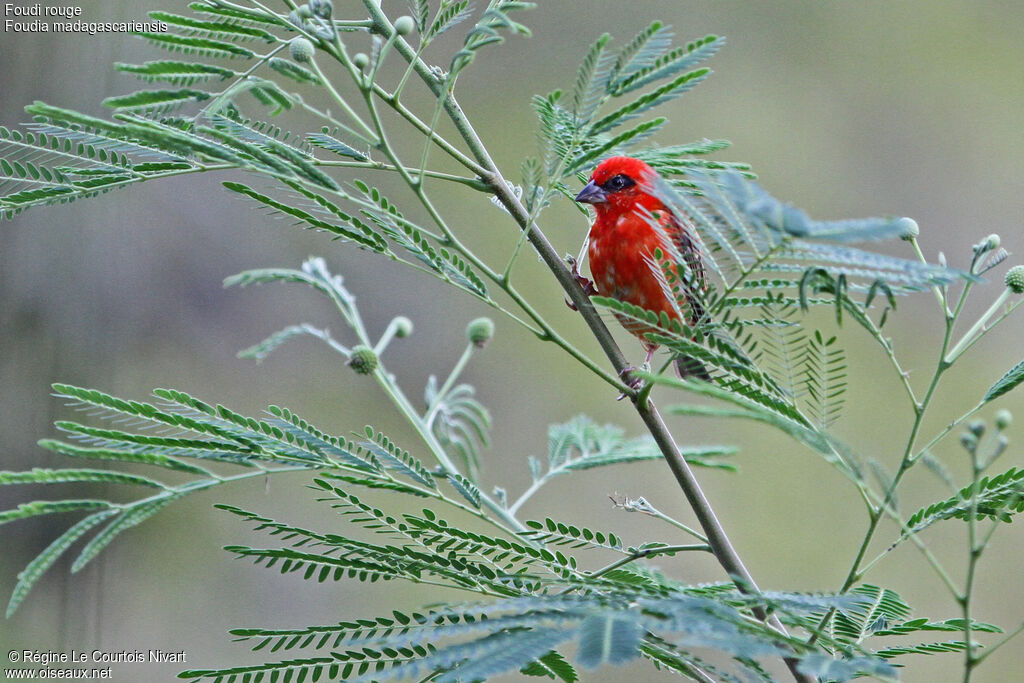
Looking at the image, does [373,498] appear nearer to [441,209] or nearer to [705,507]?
[441,209]

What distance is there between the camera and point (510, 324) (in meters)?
4.87

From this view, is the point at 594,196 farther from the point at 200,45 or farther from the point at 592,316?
the point at 200,45

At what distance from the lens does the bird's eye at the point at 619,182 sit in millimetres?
2238

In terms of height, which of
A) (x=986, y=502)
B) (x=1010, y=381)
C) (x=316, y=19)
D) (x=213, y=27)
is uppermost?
(x=213, y=27)

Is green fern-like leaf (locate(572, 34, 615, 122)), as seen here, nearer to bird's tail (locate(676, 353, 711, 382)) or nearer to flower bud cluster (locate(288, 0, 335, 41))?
flower bud cluster (locate(288, 0, 335, 41))

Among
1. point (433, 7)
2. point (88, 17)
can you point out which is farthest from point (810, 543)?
point (88, 17)

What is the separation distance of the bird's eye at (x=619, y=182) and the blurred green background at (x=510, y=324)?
7.66 feet

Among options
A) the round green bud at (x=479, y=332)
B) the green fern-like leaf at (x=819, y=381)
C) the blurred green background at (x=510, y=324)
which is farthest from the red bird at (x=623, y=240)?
the blurred green background at (x=510, y=324)

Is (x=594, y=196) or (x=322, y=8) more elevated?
(x=594, y=196)

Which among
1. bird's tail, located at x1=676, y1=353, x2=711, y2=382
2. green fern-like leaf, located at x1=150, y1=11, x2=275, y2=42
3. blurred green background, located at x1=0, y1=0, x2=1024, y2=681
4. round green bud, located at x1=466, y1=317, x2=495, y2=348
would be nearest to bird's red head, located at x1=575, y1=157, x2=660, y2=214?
bird's tail, located at x1=676, y1=353, x2=711, y2=382

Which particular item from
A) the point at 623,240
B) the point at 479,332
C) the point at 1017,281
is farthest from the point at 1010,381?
the point at 623,240

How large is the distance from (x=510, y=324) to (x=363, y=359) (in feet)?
11.3

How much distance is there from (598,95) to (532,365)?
378 cm

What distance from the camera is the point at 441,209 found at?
4945mm
